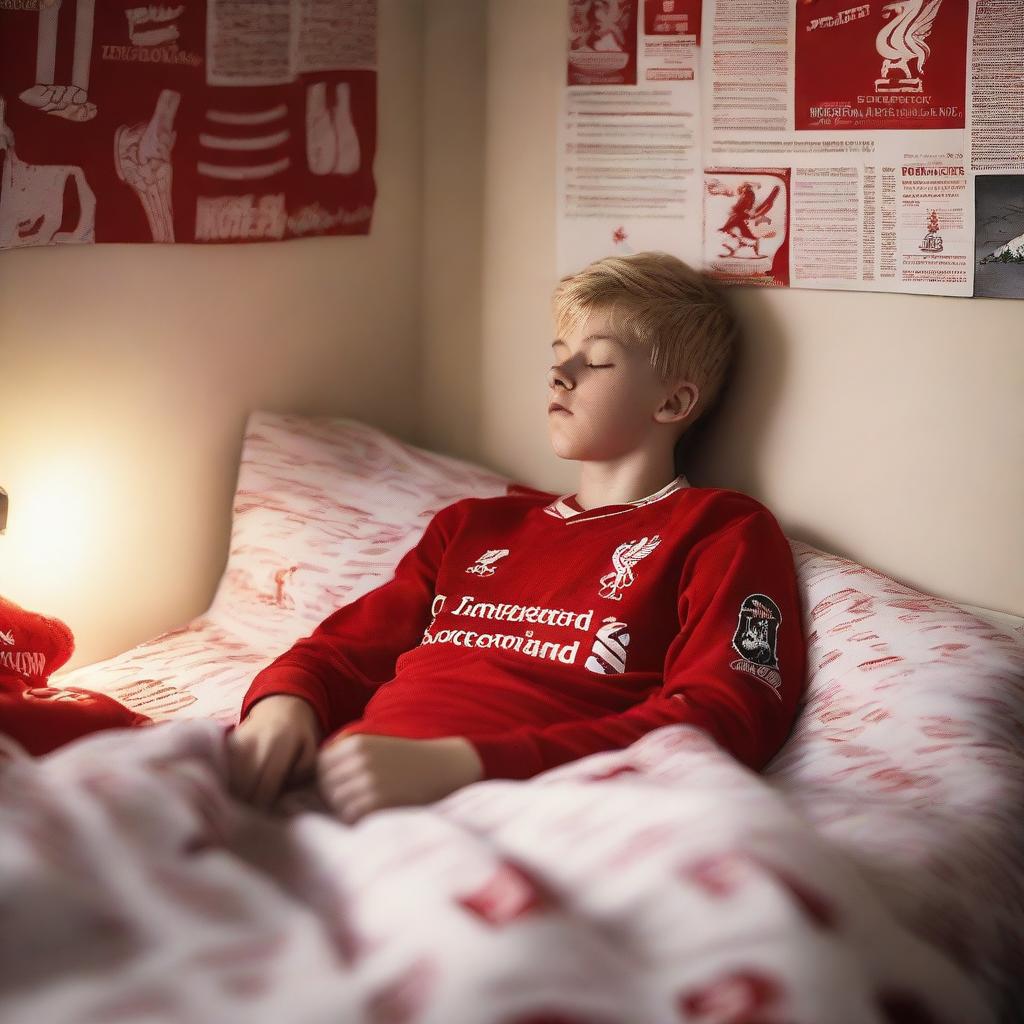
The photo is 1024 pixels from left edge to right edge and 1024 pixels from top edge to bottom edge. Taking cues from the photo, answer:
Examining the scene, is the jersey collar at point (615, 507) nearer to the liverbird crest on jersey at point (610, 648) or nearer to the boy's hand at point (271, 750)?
the liverbird crest on jersey at point (610, 648)

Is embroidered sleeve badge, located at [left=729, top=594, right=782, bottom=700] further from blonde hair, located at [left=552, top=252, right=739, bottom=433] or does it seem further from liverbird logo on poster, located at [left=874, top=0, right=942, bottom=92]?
liverbird logo on poster, located at [left=874, top=0, right=942, bottom=92]

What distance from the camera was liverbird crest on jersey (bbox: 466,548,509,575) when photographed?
136 centimetres

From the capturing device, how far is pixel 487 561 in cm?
137

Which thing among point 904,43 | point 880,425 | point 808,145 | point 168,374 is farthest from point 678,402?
point 168,374

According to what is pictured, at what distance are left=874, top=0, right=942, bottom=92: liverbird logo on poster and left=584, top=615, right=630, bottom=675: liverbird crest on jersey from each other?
0.66 meters

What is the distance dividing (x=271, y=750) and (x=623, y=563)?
44cm

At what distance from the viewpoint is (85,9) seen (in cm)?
149

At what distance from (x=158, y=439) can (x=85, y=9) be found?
564 millimetres

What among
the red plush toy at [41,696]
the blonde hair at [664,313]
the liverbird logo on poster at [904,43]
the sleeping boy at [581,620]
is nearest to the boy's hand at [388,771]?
the sleeping boy at [581,620]

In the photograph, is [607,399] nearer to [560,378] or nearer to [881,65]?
[560,378]

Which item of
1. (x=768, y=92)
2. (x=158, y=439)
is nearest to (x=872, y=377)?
(x=768, y=92)

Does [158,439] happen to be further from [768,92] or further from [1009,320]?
[1009,320]

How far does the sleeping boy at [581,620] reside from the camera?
3.40 ft

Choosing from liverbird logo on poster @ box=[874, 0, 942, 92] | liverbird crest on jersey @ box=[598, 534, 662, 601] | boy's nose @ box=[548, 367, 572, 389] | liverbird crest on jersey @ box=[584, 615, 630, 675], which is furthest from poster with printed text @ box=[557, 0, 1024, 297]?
liverbird crest on jersey @ box=[584, 615, 630, 675]
